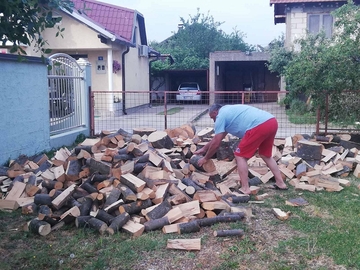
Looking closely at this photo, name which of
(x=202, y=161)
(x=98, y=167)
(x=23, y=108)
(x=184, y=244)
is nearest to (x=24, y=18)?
(x=184, y=244)

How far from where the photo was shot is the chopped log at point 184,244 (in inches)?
172

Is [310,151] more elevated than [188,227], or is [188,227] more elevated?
[310,151]

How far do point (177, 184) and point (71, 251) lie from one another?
5.82ft

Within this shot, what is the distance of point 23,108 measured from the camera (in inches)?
348

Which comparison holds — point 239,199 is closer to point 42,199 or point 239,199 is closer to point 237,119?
point 237,119

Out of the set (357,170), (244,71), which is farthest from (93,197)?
(244,71)

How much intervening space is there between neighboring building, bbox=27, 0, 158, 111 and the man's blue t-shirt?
1206 centimetres

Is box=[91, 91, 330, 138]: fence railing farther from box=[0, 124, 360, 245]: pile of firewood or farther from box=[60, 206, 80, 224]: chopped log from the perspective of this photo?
box=[60, 206, 80, 224]: chopped log

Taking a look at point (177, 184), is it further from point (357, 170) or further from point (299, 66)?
point (299, 66)

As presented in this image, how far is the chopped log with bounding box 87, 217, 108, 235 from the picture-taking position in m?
4.78


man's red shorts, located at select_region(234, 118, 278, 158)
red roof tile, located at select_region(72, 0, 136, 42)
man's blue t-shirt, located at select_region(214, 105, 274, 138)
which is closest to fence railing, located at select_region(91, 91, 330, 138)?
red roof tile, located at select_region(72, 0, 136, 42)

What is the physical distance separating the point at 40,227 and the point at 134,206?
106cm

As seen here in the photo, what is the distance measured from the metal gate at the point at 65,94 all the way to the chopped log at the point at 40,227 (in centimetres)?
547

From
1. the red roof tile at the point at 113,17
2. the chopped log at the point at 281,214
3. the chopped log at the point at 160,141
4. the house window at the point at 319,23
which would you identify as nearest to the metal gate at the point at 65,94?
the chopped log at the point at 160,141
